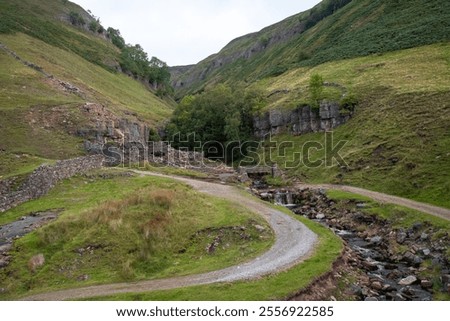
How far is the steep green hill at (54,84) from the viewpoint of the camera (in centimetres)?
6316

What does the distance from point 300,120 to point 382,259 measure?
57.3 meters

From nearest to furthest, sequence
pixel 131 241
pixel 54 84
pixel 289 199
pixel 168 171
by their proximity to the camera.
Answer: pixel 131 241 < pixel 289 199 < pixel 168 171 < pixel 54 84

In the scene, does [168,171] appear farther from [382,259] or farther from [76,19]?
[76,19]

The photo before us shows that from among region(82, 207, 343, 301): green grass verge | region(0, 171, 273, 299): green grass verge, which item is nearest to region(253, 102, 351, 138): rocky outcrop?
region(0, 171, 273, 299): green grass verge

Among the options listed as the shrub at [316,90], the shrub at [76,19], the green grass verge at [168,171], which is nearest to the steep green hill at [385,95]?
the shrub at [316,90]

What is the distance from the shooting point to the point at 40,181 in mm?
43719

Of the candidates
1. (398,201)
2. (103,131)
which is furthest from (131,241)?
(103,131)

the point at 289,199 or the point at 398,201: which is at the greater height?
the point at 398,201

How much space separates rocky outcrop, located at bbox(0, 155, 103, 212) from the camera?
40284mm

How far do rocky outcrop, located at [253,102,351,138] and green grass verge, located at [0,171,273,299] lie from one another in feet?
157

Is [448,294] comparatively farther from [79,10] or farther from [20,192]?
[79,10]

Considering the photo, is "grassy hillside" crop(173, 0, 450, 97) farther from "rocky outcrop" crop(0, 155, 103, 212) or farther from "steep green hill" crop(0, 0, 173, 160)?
"rocky outcrop" crop(0, 155, 103, 212)

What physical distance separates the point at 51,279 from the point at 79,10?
199432 millimetres

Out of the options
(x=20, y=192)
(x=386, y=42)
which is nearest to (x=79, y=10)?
(x=386, y=42)
